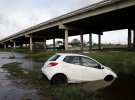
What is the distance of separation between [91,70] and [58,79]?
5.58 ft

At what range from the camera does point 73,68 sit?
10.8 m

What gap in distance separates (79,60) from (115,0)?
73.0 ft

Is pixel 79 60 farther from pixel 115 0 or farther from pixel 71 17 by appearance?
pixel 71 17

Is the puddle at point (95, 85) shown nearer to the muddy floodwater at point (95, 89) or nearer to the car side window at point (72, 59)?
the muddy floodwater at point (95, 89)

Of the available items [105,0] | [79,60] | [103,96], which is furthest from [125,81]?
[105,0]

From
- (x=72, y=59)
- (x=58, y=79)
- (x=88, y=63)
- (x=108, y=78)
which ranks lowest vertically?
(x=108, y=78)

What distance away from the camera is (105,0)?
3356 centimetres

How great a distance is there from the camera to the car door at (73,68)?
10678 mm

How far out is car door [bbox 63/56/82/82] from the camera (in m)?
10.7

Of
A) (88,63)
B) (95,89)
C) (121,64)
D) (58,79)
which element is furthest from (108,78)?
(121,64)

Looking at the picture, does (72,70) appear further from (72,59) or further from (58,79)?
(58,79)

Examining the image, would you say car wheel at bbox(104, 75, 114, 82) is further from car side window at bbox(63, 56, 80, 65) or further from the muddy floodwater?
car side window at bbox(63, 56, 80, 65)

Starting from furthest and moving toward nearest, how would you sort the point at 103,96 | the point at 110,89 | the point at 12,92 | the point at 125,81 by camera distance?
the point at 125,81 → the point at 110,89 → the point at 12,92 → the point at 103,96

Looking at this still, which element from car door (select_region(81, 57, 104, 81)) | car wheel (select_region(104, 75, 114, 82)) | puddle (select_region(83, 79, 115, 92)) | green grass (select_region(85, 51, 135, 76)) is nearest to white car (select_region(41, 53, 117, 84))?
car door (select_region(81, 57, 104, 81))
